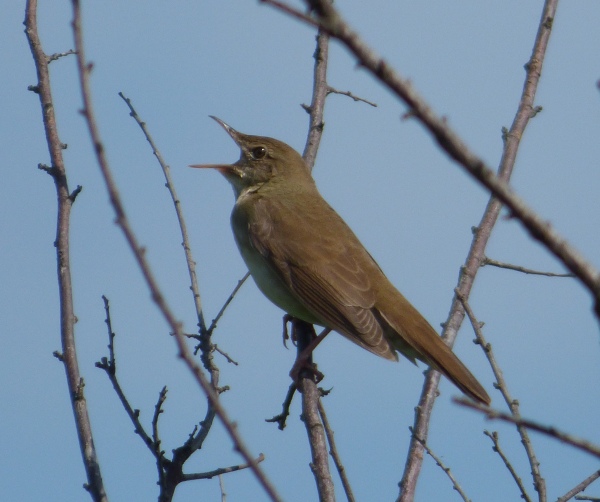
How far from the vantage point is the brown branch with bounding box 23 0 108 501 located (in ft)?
10.9

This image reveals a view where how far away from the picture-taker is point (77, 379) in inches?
137

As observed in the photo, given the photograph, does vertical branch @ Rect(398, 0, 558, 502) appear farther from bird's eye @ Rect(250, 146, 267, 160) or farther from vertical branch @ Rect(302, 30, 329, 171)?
bird's eye @ Rect(250, 146, 267, 160)

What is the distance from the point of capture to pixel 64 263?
12.2ft

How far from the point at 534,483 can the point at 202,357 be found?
1504 millimetres

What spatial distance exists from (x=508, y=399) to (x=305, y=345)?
1695 millimetres

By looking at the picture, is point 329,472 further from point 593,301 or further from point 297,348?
point 593,301

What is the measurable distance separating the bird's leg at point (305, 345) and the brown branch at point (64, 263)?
1410 mm

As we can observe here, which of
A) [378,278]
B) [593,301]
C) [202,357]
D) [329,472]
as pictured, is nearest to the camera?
[593,301]

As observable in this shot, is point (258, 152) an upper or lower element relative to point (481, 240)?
upper

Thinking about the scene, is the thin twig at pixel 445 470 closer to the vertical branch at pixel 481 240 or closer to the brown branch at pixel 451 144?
the vertical branch at pixel 481 240

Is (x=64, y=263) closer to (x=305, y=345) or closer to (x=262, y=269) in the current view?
(x=305, y=345)

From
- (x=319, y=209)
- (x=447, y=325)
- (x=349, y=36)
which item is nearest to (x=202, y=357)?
(x=447, y=325)

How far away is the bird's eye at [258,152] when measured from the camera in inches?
269

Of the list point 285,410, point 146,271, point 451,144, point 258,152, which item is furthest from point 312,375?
point 451,144
